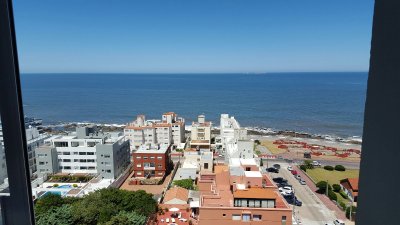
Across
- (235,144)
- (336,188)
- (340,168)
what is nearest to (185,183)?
(235,144)

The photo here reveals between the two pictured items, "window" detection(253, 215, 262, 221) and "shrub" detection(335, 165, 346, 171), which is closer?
"window" detection(253, 215, 262, 221)

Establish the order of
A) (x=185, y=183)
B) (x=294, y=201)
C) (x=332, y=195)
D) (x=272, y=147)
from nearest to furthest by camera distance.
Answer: (x=294, y=201) < (x=332, y=195) < (x=185, y=183) < (x=272, y=147)

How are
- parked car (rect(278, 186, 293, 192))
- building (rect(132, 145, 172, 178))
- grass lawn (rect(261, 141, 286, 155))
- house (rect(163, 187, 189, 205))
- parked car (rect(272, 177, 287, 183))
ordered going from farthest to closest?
grass lawn (rect(261, 141, 286, 155)) → building (rect(132, 145, 172, 178)) → parked car (rect(272, 177, 287, 183)) → parked car (rect(278, 186, 293, 192)) → house (rect(163, 187, 189, 205))

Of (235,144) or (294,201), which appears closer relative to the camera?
(294,201)

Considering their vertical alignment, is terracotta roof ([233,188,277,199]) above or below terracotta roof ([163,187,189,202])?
above

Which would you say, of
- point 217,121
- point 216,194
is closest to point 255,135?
point 217,121

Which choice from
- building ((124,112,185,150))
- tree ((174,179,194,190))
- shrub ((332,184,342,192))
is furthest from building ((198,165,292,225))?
building ((124,112,185,150))

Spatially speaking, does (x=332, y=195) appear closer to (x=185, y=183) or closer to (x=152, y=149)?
(x=185, y=183)

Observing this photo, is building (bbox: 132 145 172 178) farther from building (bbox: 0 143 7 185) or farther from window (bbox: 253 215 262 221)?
building (bbox: 0 143 7 185)

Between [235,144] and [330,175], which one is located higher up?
[235,144]
